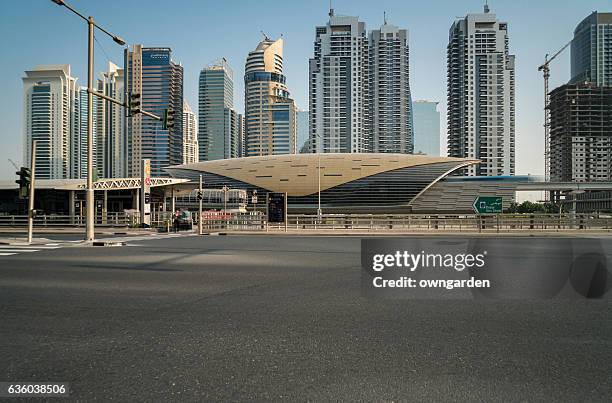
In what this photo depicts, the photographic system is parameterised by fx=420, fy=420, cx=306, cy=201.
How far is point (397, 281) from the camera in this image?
8625mm

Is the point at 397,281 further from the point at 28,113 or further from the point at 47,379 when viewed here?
the point at 28,113

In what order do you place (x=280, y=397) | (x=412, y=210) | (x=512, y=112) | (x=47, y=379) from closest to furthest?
(x=280, y=397) < (x=47, y=379) < (x=412, y=210) < (x=512, y=112)

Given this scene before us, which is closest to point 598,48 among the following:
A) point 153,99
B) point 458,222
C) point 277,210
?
point 153,99

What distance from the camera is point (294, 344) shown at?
14.9 ft

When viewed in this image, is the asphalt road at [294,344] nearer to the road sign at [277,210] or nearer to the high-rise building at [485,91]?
the road sign at [277,210]

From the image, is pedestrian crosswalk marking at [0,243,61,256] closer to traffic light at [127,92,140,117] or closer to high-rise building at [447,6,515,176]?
traffic light at [127,92,140,117]

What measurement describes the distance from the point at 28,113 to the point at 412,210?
271 feet

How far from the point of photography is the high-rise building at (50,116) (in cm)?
6781

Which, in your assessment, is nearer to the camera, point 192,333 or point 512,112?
point 192,333

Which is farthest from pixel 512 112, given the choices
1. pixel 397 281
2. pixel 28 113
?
pixel 397 281

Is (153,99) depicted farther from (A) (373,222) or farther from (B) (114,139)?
(A) (373,222)

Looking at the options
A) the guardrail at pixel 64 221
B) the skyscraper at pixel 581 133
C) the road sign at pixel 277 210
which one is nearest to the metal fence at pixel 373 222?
the guardrail at pixel 64 221

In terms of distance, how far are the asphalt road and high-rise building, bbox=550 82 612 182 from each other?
173 metres

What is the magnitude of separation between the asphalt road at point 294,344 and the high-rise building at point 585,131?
173m
